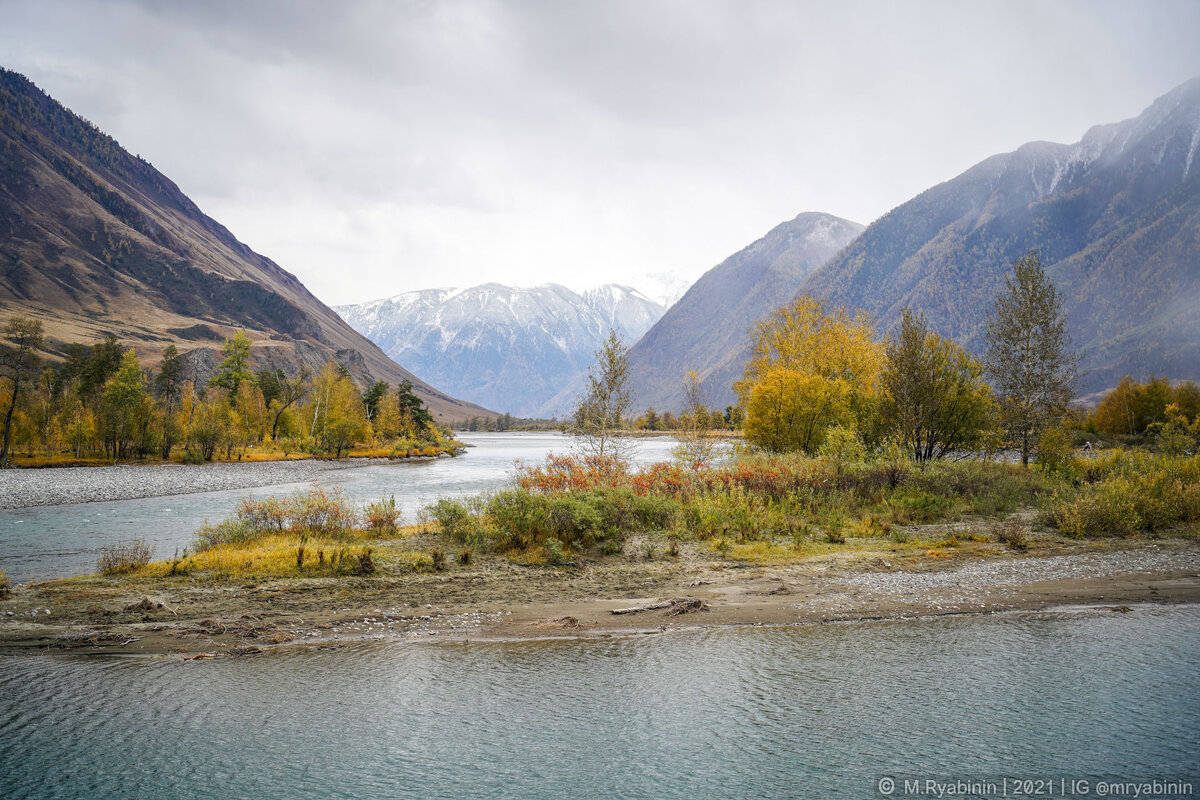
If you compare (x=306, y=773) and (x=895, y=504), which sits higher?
(x=895, y=504)

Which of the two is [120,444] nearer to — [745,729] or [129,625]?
[129,625]

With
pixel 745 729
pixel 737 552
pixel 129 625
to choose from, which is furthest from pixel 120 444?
pixel 745 729

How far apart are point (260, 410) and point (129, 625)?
93.2 meters

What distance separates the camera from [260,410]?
311ft

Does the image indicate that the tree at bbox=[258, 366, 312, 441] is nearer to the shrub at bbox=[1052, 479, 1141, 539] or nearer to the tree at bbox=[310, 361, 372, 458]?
the tree at bbox=[310, 361, 372, 458]

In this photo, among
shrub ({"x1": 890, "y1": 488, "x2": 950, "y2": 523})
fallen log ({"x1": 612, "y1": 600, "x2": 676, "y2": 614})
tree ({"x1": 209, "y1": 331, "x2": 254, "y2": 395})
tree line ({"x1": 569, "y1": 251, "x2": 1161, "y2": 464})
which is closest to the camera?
fallen log ({"x1": 612, "y1": 600, "x2": 676, "y2": 614})

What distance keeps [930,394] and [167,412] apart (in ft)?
277

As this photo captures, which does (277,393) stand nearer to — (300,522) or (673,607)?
(300,522)

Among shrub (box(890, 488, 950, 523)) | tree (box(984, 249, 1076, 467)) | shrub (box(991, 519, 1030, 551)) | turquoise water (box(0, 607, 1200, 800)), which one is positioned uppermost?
tree (box(984, 249, 1076, 467))

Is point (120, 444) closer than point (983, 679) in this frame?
No

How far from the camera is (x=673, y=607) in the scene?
13711mm

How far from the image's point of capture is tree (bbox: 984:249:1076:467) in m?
34.6

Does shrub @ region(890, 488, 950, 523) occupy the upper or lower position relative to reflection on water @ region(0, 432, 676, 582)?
upper

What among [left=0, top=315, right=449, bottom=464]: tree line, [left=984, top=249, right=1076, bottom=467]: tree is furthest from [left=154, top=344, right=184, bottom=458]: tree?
[left=984, top=249, right=1076, bottom=467]: tree
